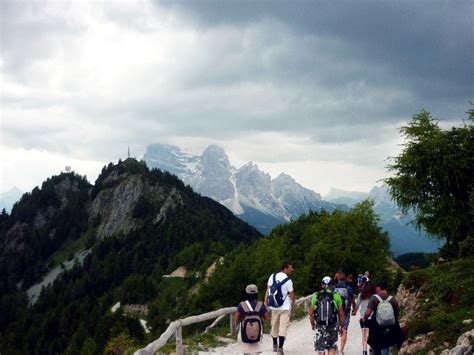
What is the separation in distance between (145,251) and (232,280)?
373ft

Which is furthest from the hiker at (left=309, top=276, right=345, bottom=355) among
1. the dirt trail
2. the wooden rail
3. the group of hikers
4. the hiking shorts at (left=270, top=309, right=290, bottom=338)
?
the wooden rail

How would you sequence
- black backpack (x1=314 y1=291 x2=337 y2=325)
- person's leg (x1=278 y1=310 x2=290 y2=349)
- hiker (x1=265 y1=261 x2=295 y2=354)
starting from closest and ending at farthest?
black backpack (x1=314 y1=291 x2=337 y2=325) → hiker (x1=265 y1=261 x2=295 y2=354) → person's leg (x1=278 y1=310 x2=290 y2=349)

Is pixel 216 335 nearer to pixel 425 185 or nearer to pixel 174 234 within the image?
pixel 425 185

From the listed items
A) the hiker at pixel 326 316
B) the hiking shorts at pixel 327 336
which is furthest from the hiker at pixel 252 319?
the hiking shorts at pixel 327 336

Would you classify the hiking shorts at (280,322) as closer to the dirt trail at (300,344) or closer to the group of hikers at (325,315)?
the group of hikers at (325,315)

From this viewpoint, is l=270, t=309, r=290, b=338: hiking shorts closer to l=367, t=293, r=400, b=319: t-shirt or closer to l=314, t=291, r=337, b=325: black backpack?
l=314, t=291, r=337, b=325: black backpack

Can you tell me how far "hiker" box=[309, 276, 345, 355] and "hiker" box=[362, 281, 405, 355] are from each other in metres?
0.87

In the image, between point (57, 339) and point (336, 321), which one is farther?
point (57, 339)

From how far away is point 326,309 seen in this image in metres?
12.0

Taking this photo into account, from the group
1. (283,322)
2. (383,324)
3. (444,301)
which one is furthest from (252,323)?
(444,301)

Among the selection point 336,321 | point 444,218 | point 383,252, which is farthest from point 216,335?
point 383,252

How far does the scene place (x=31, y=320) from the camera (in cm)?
16400

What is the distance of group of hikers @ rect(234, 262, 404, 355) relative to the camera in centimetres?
1096

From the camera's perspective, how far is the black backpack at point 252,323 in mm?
10953
